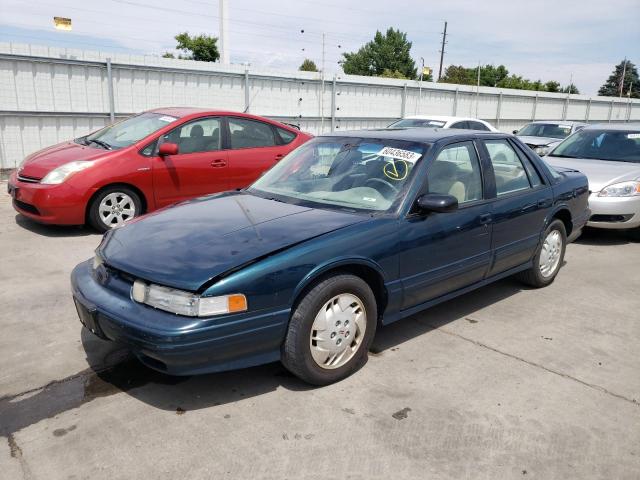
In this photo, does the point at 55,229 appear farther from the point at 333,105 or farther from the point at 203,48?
the point at 203,48

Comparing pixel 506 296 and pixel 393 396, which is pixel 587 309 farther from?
pixel 393 396

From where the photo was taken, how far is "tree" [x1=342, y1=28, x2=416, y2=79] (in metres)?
76.6

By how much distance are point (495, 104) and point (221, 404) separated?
65.0ft

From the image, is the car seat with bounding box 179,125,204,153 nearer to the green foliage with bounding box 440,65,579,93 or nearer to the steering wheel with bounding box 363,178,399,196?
the steering wheel with bounding box 363,178,399,196

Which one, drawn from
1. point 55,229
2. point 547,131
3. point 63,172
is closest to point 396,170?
point 63,172

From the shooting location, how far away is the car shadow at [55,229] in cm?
662

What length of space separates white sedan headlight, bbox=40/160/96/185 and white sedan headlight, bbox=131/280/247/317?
4062mm

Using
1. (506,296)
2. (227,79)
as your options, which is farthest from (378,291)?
(227,79)

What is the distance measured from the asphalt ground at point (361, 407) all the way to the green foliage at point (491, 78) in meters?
66.8

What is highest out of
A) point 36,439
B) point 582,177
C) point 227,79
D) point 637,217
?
point 227,79

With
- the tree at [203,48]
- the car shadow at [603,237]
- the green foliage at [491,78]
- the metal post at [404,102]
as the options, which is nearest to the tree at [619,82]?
the green foliage at [491,78]

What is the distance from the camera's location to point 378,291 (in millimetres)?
3553

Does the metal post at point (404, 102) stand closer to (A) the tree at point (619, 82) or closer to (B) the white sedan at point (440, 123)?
(B) the white sedan at point (440, 123)

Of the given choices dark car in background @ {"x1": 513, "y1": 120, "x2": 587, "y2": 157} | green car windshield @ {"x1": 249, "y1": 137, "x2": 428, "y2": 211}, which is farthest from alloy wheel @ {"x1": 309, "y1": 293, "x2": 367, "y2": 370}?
dark car in background @ {"x1": 513, "y1": 120, "x2": 587, "y2": 157}
